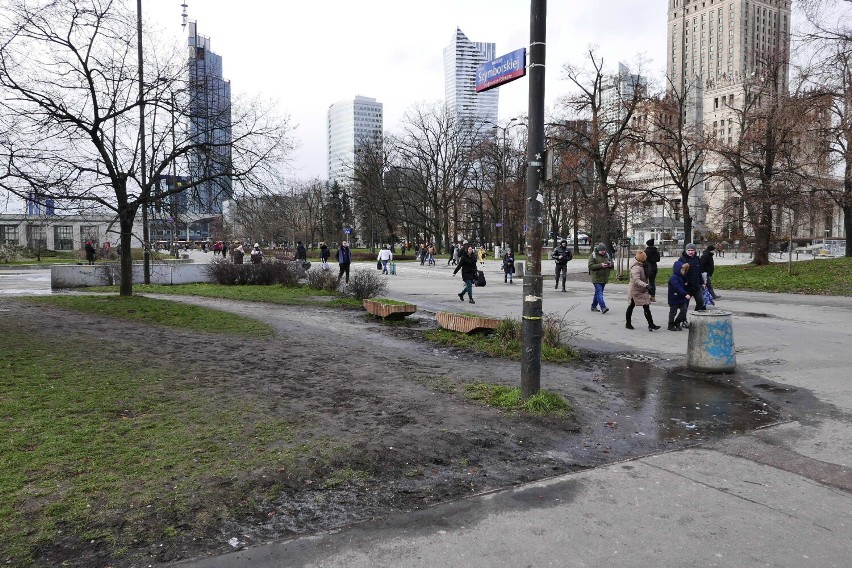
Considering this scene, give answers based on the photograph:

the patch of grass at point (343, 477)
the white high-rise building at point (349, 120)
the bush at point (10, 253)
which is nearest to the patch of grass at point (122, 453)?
the patch of grass at point (343, 477)

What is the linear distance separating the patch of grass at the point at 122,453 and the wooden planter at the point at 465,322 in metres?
5.15

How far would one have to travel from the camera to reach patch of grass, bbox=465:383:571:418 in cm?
636

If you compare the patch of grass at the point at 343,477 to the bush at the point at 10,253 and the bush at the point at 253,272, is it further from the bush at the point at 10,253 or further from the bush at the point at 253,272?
the bush at the point at 10,253

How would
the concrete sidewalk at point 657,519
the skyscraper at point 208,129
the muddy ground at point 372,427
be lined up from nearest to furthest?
1. the concrete sidewalk at point 657,519
2. the muddy ground at point 372,427
3. the skyscraper at point 208,129

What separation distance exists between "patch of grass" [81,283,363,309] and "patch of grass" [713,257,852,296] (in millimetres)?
13600

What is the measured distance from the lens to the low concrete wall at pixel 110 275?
21.8 metres

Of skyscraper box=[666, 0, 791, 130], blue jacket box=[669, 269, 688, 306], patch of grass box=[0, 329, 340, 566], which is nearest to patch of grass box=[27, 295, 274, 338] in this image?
patch of grass box=[0, 329, 340, 566]

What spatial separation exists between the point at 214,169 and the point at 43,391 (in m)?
10.2

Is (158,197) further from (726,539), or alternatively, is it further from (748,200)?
(748,200)

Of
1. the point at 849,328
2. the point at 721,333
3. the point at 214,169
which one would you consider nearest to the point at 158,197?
the point at 214,169

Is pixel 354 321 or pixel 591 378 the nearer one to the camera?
pixel 591 378

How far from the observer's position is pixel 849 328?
12398 mm

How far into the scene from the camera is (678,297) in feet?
39.3

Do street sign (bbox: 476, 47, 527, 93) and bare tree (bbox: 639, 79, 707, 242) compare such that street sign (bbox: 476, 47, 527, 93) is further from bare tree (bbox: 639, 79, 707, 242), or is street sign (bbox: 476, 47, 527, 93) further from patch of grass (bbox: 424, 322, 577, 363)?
bare tree (bbox: 639, 79, 707, 242)
